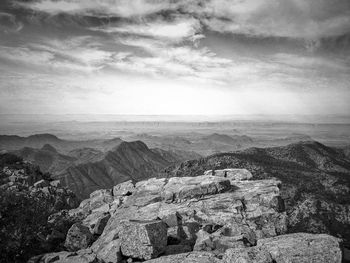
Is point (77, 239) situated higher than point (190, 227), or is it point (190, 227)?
point (190, 227)

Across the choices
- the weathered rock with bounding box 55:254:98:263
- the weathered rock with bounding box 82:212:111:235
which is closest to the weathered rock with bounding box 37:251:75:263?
the weathered rock with bounding box 55:254:98:263

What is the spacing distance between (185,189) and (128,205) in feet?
32.8

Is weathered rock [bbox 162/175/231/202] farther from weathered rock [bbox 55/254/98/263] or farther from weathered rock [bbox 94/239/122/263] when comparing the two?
weathered rock [bbox 55/254/98/263]

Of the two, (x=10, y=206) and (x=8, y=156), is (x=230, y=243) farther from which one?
(x=8, y=156)

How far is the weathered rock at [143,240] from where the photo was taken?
25.5 metres

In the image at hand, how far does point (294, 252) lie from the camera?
21781 mm

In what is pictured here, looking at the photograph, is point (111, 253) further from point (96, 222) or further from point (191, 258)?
point (96, 222)

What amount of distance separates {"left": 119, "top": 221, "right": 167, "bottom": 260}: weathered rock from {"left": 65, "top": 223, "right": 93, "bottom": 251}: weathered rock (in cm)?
841

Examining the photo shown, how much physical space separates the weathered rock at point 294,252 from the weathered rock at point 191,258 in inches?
65.6

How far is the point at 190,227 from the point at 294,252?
13.1 m

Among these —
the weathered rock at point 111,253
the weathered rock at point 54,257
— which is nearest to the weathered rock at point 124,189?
the weathered rock at point 54,257

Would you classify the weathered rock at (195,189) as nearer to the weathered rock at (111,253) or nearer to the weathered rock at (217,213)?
the weathered rock at (217,213)

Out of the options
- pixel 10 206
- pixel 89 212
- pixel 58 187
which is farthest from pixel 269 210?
pixel 58 187

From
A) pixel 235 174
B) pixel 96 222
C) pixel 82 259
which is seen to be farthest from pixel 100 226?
pixel 235 174
